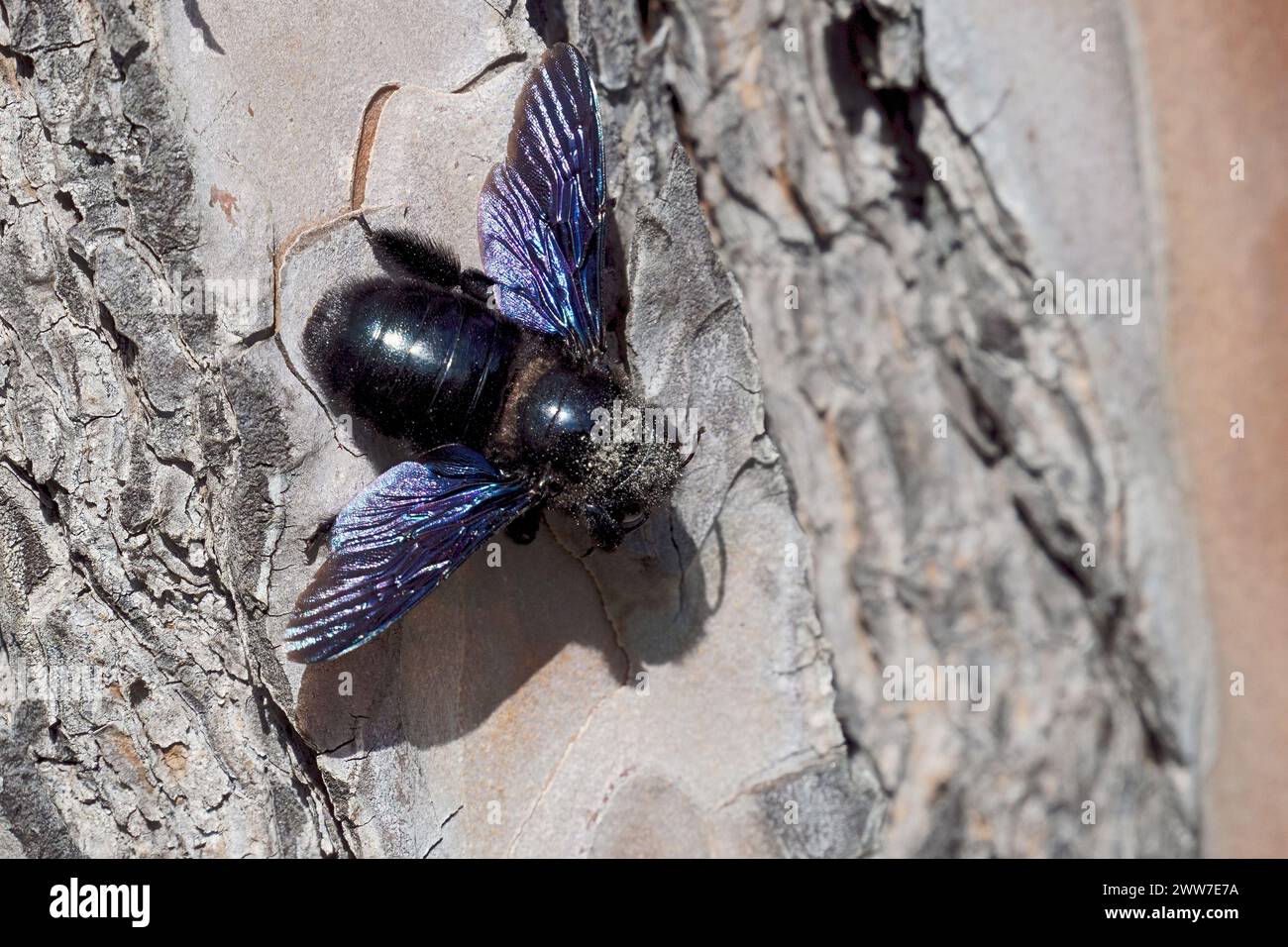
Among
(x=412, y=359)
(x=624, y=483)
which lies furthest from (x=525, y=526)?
(x=412, y=359)

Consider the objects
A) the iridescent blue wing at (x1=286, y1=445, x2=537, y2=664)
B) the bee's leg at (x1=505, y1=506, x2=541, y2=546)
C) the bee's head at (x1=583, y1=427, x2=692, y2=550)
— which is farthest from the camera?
the bee's leg at (x1=505, y1=506, x2=541, y2=546)

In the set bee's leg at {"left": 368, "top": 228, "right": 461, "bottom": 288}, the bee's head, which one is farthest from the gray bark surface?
the bee's head

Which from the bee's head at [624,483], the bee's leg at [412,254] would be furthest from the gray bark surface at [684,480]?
the bee's head at [624,483]

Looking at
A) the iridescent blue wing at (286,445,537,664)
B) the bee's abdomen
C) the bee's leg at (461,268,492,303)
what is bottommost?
the iridescent blue wing at (286,445,537,664)

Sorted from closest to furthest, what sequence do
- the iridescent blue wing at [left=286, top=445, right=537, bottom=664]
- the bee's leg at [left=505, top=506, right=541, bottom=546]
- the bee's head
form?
the iridescent blue wing at [left=286, top=445, right=537, bottom=664], the bee's head, the bee's leg at [left=505, top=506, right=541, bottom=546]

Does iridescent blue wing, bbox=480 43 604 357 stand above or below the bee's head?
above

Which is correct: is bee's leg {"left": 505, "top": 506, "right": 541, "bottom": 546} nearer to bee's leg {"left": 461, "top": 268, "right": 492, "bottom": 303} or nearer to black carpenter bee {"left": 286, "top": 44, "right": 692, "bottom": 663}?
black carpenter bee {"left": 286, "top": 44, "right": 692, "bottom": 663}
